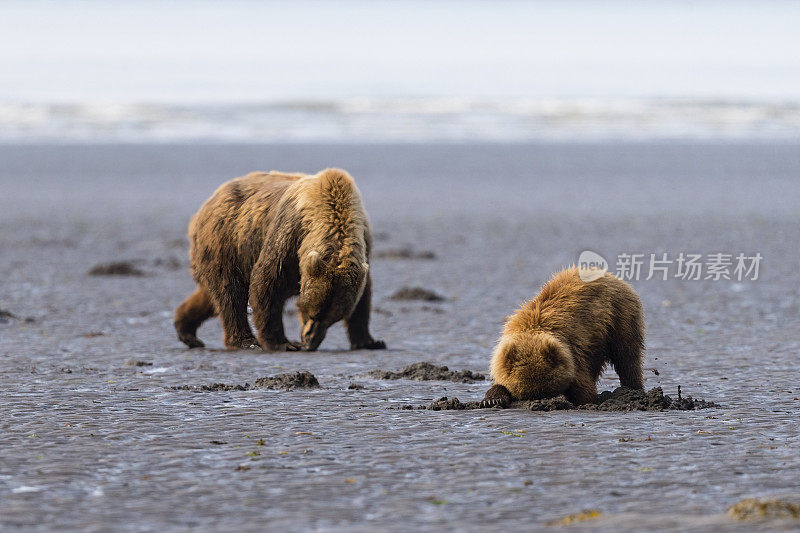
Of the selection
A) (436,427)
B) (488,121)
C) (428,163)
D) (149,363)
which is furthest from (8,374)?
(488,121)

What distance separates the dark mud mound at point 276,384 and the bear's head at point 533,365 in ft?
5.39

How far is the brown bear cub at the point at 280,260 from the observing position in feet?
34.2

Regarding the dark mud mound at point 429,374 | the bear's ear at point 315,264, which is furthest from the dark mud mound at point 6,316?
the dark mud mound at point 429,374

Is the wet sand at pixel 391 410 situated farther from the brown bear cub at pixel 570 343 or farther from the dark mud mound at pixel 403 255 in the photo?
the brown bear cub at pixel 570 343

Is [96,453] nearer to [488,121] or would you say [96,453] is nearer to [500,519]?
[500,519]

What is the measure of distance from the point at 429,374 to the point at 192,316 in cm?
290

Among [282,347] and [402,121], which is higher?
[402,121]

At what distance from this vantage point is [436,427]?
7645mm

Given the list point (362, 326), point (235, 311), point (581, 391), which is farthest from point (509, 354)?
point (235, 311)

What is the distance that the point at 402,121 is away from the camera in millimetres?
66375

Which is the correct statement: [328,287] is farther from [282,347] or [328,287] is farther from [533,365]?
[533,365]

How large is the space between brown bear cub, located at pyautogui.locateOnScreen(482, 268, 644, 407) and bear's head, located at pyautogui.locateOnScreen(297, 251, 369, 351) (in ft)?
7.39

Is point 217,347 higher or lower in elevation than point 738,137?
lower

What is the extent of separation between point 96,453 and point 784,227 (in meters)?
18.0
